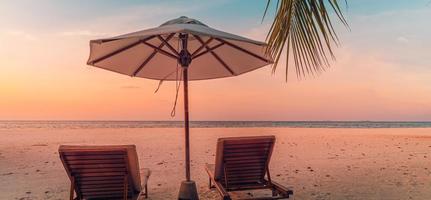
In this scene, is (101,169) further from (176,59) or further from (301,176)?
(301,176)

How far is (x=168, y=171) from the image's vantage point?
7113 mm

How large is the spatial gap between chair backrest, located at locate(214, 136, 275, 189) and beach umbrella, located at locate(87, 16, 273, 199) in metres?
0.42

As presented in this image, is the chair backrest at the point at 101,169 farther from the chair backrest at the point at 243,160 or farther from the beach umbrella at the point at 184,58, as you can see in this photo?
the chair backrest at the point at 243,160

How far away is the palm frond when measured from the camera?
2.54 meters

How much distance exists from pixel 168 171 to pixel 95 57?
3.10m

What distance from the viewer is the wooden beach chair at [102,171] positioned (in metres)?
3.67

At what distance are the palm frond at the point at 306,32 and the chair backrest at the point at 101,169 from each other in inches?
75.9

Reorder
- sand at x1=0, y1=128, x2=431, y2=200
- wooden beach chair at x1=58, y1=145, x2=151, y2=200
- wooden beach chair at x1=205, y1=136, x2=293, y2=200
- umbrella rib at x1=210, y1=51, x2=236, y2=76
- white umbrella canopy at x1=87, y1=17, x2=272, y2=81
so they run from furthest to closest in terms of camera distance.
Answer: umbrella rib at x1=210, y1=51, x2=236, y2=76
sand at x1=0, y1=128, x2=431, y2=200
white umbrella canopy at x1=87, y1=17, x2=272, y2=81
wooden beach chair at x1=205, y1=136, x2=293, y2=200
wooden beach chair at x1=58, y1=145, x2=151, y2=200

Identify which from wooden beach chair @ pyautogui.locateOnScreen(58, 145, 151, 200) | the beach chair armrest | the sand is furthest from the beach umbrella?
the sand

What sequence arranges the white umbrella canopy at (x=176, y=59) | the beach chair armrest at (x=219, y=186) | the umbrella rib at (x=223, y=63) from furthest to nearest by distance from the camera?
the umbrella rib at (x=223, y=63) < the white umbrella canopy at (x=176, y=59) < the beach chair armrest at (x=219, y=186)

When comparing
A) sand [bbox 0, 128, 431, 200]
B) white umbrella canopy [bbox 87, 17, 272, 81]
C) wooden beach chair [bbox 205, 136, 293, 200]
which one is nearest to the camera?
wooden beach chair [bbox 205, 136, 293, 200]

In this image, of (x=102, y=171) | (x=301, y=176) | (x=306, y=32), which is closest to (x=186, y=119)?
(x=102, y=171)

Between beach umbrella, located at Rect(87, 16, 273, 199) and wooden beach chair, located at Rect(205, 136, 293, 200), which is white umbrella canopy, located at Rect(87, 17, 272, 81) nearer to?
beach umbrella, located at Rect(87, 16, 273, 199)

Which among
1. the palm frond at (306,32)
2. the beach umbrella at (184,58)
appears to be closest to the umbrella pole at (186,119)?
the beach umbrella at (184,58)
